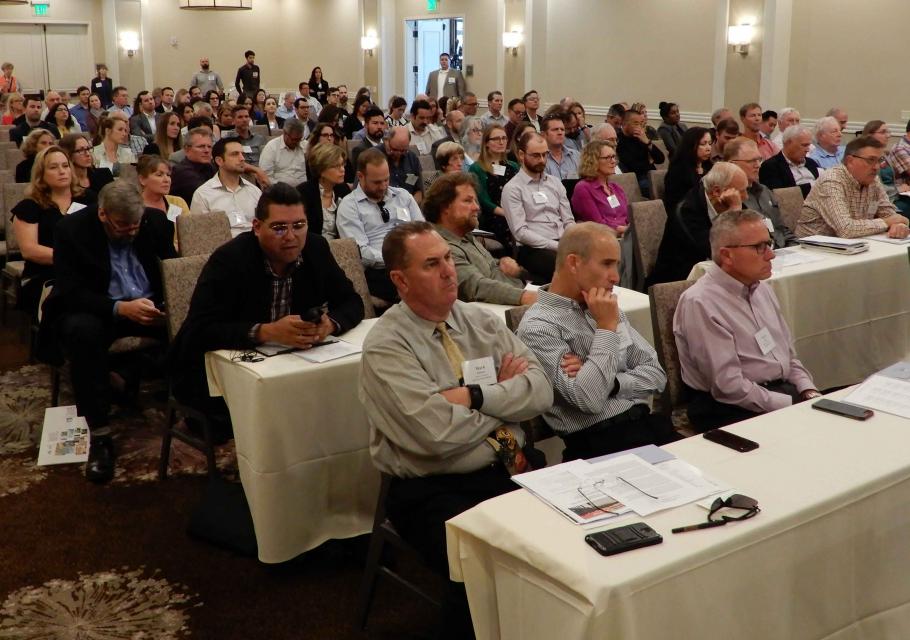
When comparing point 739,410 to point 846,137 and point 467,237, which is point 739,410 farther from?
point 846,137

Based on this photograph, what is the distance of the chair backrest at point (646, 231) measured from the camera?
5113 mm

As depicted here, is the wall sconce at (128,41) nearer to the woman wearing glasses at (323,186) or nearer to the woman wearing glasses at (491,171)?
the woman wearing glasses at (491,171)

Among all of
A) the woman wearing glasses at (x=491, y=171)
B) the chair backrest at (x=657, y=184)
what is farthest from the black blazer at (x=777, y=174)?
the woman wearing glasses at (x=491, y=171)

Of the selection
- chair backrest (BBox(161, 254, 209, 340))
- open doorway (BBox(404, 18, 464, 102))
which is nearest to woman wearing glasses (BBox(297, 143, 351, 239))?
chair backrest (BBox(161, 254, 209, 340))

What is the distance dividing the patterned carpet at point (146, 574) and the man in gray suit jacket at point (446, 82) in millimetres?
12572

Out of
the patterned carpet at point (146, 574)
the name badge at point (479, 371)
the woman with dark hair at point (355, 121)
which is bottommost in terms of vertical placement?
the patterned carpet at point (146, 574)

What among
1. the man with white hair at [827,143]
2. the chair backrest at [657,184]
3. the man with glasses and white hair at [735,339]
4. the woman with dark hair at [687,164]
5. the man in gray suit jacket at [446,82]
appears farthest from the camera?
the man in gray suit jacket at [446,82]

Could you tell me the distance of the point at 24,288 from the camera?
4.64 meters

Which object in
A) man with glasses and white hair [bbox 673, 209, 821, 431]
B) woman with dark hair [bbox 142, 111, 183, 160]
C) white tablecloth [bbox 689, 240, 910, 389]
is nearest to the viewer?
man with glasses and white hair [bbox 673, 209, 821, 431]

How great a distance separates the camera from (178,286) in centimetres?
359

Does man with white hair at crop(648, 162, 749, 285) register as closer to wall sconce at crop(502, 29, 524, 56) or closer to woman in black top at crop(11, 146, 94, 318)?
woman in black top at crop(11, 146, 94, 318)

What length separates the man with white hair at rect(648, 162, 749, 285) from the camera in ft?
15.5

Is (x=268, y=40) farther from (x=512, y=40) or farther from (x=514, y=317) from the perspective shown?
(x=514, y=317)

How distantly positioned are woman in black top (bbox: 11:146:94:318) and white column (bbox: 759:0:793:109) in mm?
8423
